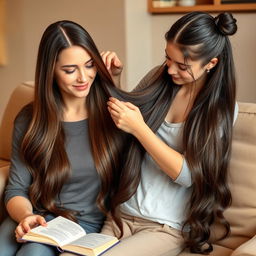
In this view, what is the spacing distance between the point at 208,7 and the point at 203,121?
1.42 meters

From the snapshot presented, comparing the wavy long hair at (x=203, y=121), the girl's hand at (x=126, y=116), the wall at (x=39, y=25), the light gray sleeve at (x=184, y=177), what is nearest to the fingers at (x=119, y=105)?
the girl's hand at (x=126, y=116)

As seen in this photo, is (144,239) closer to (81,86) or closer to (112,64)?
(81,86)

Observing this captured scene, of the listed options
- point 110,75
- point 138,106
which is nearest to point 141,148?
point 138,106

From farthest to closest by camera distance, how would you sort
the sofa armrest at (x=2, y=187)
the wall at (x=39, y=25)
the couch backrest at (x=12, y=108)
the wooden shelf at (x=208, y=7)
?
the wall at (x=39, y=25) → the wooden shelf at (x=208, y=7) → the couch backrest at (x=12, y=108) → the sofa armrest at (x=2, y=187)

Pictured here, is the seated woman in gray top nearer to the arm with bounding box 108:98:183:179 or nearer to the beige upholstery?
the arm with bounding box 108:98:183:179

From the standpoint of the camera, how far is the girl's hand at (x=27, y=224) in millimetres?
1544

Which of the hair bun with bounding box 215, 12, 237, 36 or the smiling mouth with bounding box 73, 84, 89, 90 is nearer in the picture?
the hair bun with bounding box 215, 12, 237, 36

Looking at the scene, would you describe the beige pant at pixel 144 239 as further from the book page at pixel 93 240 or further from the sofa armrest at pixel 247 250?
the sofa armrest at pixel 247 250

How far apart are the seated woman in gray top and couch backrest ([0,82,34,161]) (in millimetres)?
383

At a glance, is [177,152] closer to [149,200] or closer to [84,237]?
[149,200]

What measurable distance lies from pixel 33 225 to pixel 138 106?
51 centimetres

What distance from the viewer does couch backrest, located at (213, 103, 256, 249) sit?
1.60m

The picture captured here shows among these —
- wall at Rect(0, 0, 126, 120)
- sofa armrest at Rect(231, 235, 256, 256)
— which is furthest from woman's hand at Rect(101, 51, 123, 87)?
wall at Rect(0, 0, 126, 120)

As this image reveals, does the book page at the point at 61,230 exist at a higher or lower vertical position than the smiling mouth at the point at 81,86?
lower
